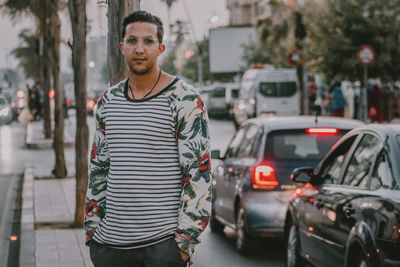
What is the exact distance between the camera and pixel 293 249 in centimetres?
757

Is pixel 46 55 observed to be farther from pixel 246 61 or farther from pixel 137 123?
pixel 246 61

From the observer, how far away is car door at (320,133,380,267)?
225 inches

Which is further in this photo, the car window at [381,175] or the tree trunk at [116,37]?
the tree trunk at [116,37]

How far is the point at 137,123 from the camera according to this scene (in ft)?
12.3

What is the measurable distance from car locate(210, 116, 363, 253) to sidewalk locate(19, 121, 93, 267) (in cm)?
165

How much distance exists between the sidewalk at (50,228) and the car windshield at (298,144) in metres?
2.21

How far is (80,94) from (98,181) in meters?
8.00

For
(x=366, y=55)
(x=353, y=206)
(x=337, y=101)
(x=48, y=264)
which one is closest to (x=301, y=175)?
(x=353, y=206)

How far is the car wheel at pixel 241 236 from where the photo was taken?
9.26 meters

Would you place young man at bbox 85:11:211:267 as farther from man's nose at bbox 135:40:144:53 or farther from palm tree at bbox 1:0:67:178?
palm tree at bbox 1:0:67:178

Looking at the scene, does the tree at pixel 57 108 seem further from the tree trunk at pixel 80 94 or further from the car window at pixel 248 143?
the car window at pixel 248 143

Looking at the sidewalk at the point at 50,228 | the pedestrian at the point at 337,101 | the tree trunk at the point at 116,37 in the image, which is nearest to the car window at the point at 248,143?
the sidewalk at the point at 50,228

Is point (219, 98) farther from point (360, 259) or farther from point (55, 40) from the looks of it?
point (360, 259)

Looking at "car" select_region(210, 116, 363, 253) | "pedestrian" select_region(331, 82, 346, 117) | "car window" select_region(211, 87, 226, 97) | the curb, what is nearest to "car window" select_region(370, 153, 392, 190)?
"car" select_region(210, 116, 363, 253)
